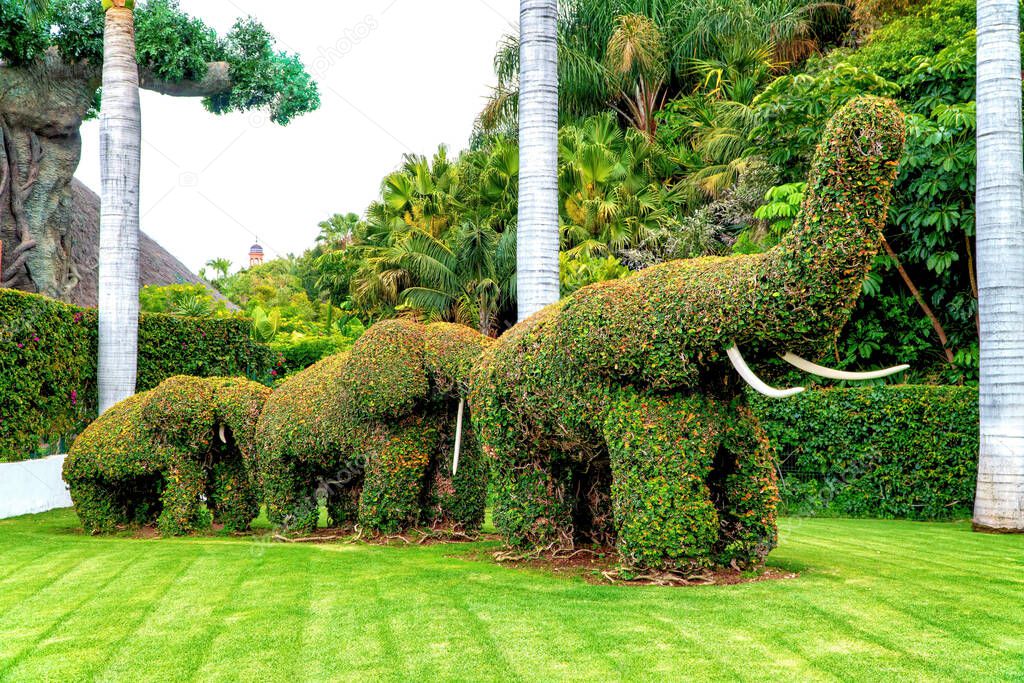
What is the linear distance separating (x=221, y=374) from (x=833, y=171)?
1513cm

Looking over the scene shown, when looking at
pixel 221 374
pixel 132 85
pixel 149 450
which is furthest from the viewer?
pixel 221 374

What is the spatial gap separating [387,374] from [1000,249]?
850 centimetres

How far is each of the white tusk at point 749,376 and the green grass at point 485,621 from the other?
1.54m

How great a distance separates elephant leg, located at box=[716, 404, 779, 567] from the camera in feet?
24.4

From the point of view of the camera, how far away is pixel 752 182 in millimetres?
19297

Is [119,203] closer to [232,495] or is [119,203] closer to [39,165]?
[232,495]

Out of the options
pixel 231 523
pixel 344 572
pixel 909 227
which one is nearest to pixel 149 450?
pixel 231 523

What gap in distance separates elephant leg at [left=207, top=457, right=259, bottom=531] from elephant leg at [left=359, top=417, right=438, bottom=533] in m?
2.37

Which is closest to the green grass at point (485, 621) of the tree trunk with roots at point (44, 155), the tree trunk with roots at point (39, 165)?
→ the tree trunk with roots at point (44, 155)

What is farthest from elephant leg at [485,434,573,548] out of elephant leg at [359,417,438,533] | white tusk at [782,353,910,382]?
white tusk at [782,353,910,382]

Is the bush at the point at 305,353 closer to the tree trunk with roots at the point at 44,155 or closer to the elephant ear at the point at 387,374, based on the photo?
the tree trunk with roots at the point at 44,155

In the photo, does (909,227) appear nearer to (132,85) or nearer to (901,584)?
(901,584)

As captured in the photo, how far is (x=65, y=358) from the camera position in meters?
15.0

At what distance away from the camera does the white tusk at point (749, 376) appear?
21.5ft
